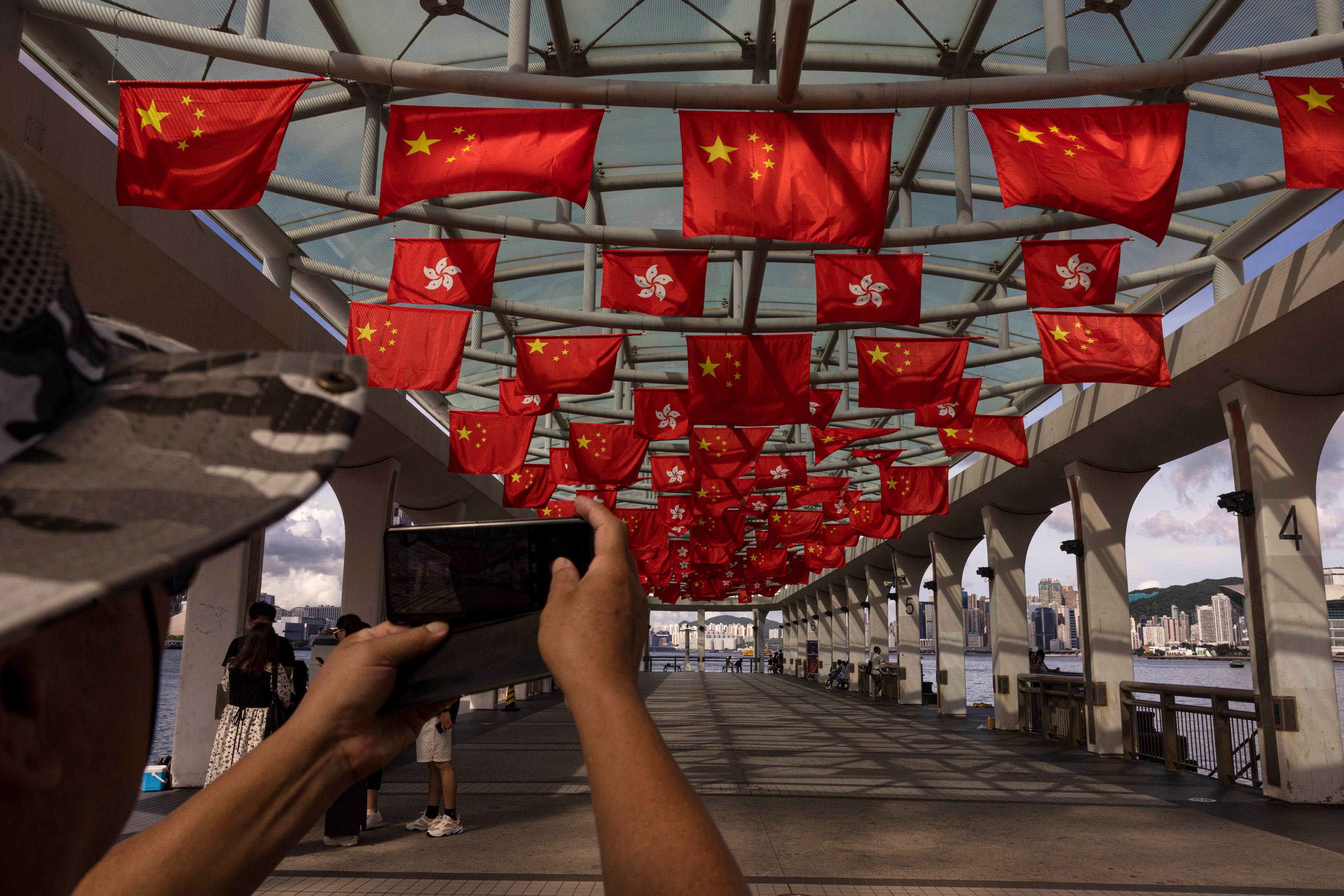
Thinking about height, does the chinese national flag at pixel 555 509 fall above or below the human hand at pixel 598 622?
above

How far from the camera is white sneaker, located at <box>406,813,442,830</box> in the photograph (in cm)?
770

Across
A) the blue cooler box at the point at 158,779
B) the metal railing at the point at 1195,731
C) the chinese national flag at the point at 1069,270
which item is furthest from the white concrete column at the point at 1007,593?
the blue cooler box at the point at 158,779

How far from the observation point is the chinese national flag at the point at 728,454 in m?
13.7

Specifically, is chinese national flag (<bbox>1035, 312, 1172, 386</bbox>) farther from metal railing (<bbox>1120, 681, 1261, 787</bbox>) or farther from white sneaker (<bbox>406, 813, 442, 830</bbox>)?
white sneaker (<bbox>406, 813, 442, 830</bbox>)

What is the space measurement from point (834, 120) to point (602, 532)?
247 inches

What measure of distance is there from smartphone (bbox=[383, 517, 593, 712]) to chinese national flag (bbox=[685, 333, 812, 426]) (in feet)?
29.2

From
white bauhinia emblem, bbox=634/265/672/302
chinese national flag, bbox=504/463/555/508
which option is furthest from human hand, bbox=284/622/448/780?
chinese national flag, bbox=504/463/555/508

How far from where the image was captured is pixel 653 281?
837cm

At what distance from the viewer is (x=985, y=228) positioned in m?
8.46

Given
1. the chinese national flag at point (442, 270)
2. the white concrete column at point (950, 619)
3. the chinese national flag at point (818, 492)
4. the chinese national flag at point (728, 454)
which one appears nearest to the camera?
the chinese national flag at point (442, 270)

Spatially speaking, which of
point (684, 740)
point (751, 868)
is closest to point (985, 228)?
point (751, 868)

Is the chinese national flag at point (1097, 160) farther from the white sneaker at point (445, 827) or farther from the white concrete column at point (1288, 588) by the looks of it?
the white sneaker at point (445, 827)

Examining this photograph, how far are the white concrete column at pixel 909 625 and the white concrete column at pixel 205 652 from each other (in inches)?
768

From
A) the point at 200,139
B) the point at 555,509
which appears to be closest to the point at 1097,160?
the point at 200,139
